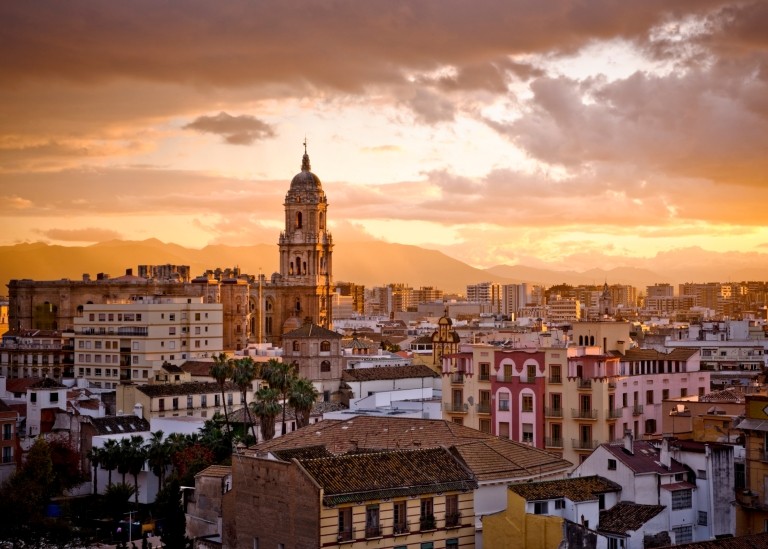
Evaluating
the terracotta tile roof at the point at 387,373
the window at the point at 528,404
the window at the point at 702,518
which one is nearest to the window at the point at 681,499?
the window at the point at 702,518

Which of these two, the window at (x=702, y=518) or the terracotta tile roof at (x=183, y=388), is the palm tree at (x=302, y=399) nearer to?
the terracotta tile roof at (x=183, y=388)

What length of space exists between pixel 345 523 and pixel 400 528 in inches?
89.2

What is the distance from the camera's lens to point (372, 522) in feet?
141

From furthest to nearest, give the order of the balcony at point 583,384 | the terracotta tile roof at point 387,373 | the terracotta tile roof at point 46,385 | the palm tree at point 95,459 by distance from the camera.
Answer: the terracotta tile roof at point 387,373
the terracotta tile roof at point 46,385
the palm tree at point 95,459
the balcony at point 583,384

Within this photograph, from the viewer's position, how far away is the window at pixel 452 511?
45062mm

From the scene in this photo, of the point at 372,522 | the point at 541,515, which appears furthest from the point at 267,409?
the point at 541,515

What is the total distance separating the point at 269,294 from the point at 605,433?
4241 inches

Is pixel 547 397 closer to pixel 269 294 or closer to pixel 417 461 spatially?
pixel 417 461

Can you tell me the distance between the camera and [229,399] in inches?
3465

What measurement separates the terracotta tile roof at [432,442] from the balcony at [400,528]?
3952 mm

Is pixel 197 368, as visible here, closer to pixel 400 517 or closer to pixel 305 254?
pixel 400 517

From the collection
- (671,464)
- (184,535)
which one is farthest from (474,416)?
(671,464)

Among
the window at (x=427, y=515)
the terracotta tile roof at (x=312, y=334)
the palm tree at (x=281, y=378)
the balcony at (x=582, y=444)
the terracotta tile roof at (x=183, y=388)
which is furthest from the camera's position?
the terracotta tile roof at (x=312, y=334)

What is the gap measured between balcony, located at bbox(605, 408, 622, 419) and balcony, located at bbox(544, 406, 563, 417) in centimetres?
226
